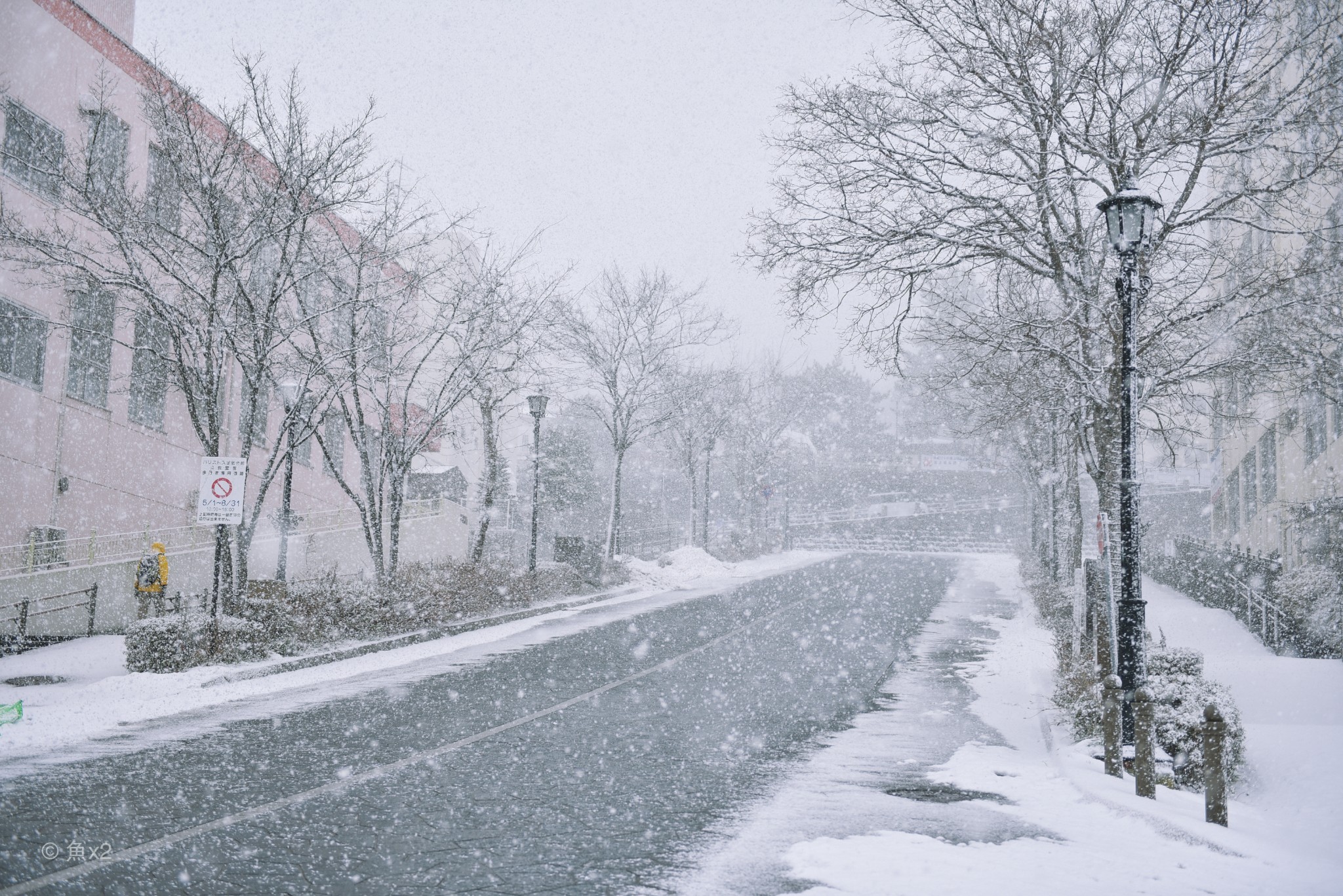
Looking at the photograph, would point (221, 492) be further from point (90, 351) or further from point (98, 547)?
point (90, 351)

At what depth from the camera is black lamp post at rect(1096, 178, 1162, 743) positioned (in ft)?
25.5

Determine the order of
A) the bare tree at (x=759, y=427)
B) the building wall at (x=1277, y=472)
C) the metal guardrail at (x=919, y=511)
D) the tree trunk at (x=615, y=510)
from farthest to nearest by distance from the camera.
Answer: the metal guardrail at (x=919, y=511) → the bare tree at (x=759, y=427) → the tree trunk at (x=615, y=510) → the building wall at (x=1277, y=472)

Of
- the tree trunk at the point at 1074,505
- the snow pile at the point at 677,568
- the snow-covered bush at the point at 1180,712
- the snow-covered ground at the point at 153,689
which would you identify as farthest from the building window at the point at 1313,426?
the snow-covered ground at the point at 153,689

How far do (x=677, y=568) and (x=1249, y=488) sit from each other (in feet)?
69.7

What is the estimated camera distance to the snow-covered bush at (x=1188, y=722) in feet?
24.7

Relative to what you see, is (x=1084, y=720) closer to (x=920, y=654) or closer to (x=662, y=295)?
(x=920, y=654)

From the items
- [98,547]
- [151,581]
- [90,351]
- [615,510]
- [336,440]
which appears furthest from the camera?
[336,440]

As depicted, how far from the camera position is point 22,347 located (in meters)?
18.5

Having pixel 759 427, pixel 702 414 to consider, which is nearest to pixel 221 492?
pixel 702 414

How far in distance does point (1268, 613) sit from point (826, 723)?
35.5ft

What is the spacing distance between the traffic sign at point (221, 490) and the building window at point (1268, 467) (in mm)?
28018

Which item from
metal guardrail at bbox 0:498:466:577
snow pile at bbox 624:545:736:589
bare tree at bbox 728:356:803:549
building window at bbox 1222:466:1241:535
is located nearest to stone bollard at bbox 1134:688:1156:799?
metal guardrail at bbox 0:498:466:577

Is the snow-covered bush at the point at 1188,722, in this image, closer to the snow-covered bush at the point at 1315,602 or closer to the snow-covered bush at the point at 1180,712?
the snow-covered bush at the point at 1180,712

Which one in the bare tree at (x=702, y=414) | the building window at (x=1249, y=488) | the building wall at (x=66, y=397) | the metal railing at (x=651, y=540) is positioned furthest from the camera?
the metal railing at (x=651, y=540)
